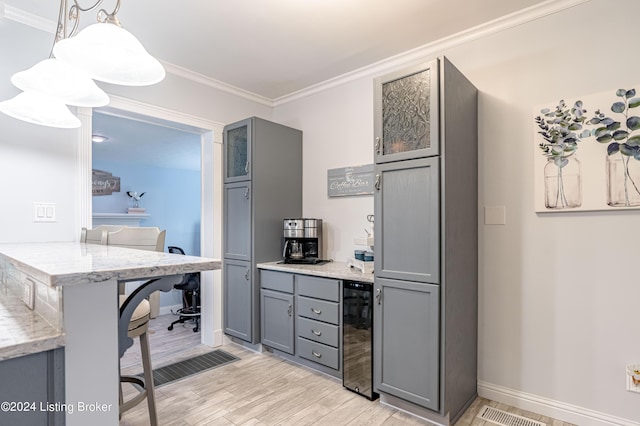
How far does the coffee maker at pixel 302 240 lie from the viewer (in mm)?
3166

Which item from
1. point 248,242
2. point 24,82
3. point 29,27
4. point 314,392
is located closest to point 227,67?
point 29,27

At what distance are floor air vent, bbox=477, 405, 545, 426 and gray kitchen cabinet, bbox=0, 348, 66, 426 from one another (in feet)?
7.29

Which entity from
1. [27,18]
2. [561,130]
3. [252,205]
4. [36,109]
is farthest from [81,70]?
[561,130]

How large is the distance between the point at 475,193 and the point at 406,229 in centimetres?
66

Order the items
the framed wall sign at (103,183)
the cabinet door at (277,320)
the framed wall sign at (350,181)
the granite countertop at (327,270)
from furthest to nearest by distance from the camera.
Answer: the framed wall sign at (103,183), the framed wall sign at (350,181), the cabinet door at (277,320), the granite countertop at (327,270)

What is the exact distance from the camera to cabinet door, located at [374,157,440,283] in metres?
1.97

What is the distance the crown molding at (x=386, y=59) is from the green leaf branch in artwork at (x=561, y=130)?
24.6 inches

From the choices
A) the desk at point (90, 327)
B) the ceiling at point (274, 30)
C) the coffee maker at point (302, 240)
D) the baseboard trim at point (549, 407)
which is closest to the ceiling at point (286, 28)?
the ceiling at point (274, 30)

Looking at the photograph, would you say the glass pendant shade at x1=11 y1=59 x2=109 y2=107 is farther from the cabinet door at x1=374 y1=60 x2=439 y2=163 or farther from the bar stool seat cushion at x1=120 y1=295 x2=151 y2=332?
the cabinet door at x1=374 y1=60 x2=439 y2=163

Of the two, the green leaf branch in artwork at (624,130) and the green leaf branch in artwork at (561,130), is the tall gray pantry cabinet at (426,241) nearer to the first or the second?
the green leaf branch in artwork at (561,130)

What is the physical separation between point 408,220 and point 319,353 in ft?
4.34

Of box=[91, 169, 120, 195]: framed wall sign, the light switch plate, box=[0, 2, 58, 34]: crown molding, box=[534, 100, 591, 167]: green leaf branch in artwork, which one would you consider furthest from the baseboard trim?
box=[91, 169, 120, 195]: framed wall sign

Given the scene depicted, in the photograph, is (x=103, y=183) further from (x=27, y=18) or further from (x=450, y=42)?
(x=450, y=42)

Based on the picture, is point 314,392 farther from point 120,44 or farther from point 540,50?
point 540,50
